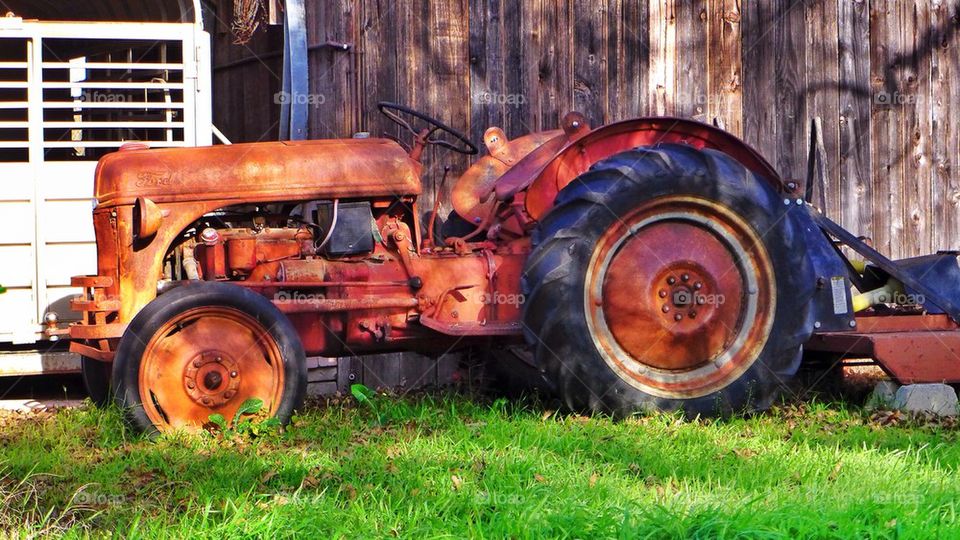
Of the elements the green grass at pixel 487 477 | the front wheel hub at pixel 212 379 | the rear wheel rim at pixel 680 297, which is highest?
the rear wheel rim at pixel 680 297

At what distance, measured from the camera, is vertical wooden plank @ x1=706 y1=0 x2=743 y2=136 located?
7.20 metres

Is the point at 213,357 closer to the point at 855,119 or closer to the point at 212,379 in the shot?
the point at 212,379

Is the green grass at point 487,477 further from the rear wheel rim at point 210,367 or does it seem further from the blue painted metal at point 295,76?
the blue painted metal at point 295,76

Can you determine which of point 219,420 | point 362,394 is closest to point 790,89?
point 362,394

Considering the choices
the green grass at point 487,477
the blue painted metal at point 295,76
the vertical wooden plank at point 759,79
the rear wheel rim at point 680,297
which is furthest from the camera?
the vertical wooden plank at point 759,79

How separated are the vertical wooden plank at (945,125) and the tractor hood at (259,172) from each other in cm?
393

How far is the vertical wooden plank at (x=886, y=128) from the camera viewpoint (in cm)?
747

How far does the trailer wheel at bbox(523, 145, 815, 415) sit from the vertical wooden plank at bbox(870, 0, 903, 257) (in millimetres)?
2560

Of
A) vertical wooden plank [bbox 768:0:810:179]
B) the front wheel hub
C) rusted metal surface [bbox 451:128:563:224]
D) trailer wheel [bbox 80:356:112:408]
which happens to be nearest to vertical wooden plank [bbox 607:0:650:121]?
vertical wooden plank [bbox 768:0:810:179]

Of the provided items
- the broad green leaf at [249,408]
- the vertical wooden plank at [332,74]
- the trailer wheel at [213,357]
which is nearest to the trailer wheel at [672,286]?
the trailer wheel at [213,357]

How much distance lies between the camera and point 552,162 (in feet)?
17.6

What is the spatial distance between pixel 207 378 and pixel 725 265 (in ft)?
7.66

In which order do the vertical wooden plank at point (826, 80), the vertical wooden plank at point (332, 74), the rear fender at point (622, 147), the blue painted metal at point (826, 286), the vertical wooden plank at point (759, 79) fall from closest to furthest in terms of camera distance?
1. the blue painted metal at point (826, 286)
2. the rear fender at point (622, 147)
3. the vertical wooden plank at point (332, 74)
4. the vertical wooden plank at point (759, 79)
5. the vertical wooden plank at point (826, 80)

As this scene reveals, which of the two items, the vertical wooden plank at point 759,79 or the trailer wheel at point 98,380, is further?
the vertical wooden plank at point 759,79
